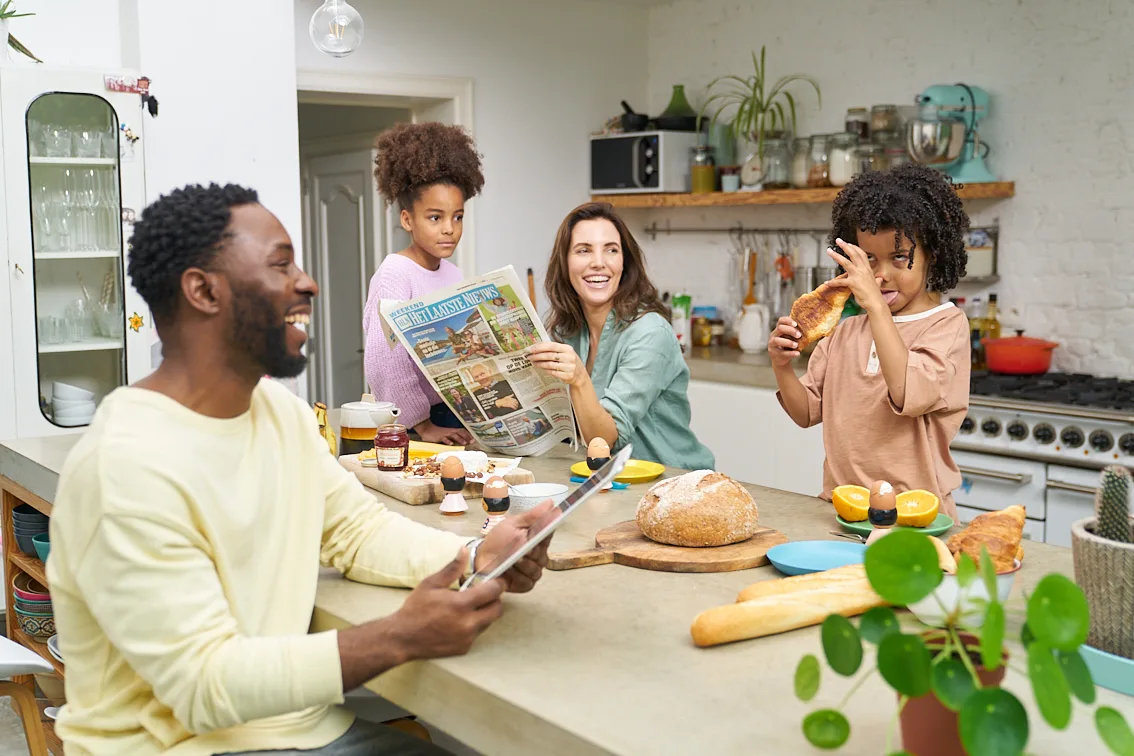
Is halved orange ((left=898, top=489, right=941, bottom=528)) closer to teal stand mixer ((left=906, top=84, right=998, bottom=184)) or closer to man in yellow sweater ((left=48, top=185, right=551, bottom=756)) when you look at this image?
man in yellow sweater ((left=48, top=185, right=551, bottom=756))

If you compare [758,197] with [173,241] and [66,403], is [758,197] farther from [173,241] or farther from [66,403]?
[173,241]

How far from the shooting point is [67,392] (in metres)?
4.20

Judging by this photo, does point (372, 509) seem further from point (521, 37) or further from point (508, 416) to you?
point (521, 37)

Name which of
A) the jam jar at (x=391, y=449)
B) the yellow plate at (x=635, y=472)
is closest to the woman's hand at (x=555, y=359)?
the yellow plate at (x=635, y=472)

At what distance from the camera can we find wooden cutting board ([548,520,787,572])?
5.80 feet

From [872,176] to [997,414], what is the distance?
1.81m

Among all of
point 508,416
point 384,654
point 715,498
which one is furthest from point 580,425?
point 384,654

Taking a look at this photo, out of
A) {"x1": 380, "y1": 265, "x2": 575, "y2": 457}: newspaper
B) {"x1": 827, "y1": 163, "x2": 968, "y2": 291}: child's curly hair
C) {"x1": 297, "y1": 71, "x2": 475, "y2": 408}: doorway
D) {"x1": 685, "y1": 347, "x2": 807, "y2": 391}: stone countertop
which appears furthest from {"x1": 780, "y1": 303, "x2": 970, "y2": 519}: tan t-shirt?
{"x1": 297, "y1": 71, "x2": 475, "y2": 408}: doorway

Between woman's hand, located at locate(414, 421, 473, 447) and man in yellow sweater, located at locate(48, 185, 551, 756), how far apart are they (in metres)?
1.27

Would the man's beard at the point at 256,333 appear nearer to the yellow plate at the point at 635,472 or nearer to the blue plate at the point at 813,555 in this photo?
the blue plate at the point at 813,555

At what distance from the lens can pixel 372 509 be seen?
1.78 m

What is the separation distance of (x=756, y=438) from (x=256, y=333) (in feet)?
12.0

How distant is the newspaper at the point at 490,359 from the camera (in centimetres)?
242

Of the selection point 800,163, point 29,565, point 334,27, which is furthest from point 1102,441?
point 29,565
